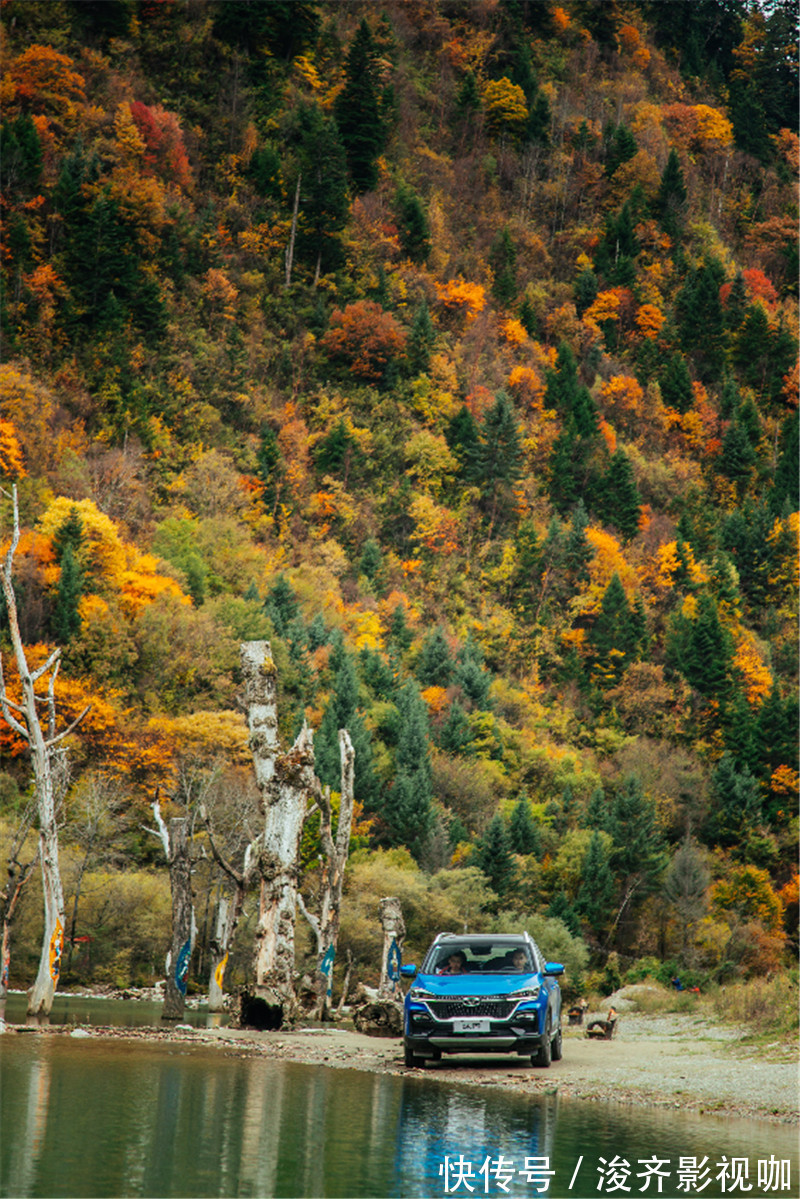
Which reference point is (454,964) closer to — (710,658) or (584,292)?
(710,658)

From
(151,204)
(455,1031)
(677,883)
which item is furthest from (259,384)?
(455,1031)

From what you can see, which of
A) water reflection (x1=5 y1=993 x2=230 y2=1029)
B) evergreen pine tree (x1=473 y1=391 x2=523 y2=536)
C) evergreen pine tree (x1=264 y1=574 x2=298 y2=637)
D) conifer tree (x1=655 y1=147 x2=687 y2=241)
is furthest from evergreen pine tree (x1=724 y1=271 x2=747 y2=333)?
water reflection (x1=5 y1=993 x2=230 y2=1029)

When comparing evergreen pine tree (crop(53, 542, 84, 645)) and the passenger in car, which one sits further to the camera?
evergreen pine tree (crop(53, 542, 84, 645))

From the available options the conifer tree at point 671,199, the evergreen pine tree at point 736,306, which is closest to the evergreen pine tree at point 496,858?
the evergreen pine tree at point 736,306

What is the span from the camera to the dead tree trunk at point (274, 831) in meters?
20.6

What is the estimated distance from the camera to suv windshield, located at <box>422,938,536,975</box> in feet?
52.6

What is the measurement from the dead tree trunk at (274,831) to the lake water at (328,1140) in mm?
7085

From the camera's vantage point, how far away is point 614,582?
96.1 m

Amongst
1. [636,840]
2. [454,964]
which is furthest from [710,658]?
[454,964]

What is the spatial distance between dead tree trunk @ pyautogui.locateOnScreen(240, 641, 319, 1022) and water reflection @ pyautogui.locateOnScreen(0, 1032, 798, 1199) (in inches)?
254

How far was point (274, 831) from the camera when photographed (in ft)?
67.6

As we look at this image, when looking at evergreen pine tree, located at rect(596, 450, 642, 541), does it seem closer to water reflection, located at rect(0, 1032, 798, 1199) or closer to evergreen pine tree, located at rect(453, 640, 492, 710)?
evergreen pine tree, located at rect(453, 640, 492, 710)

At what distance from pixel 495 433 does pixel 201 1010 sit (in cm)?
7206

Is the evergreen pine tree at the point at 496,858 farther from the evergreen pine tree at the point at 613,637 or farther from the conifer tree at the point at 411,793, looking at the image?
the evergreen pine tree at the point at 613,637
